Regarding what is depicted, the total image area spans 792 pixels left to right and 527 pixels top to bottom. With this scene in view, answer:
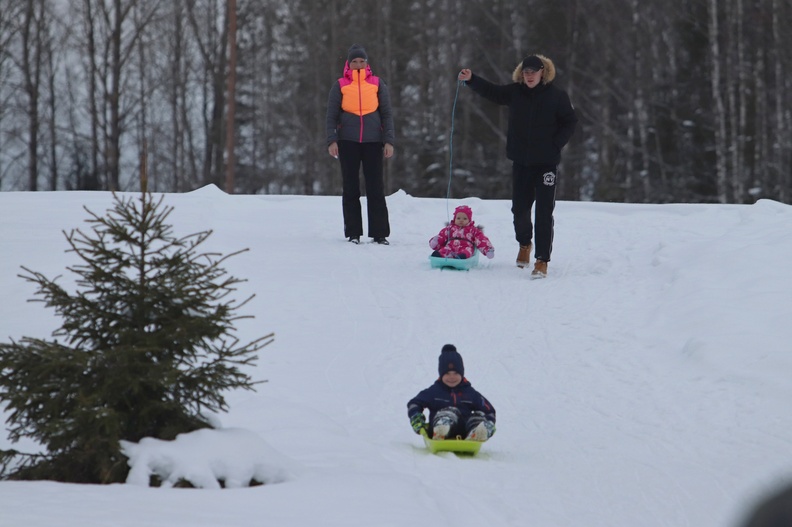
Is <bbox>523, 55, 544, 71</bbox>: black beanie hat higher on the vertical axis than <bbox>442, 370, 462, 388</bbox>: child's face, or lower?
higher

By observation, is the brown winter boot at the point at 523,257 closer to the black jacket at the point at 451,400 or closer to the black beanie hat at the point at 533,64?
the black beanie hat at the point at 533,64

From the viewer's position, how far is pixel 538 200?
10453mm

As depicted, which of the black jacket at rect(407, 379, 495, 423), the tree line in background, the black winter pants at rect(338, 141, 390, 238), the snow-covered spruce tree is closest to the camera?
the snow-covered spruce tree

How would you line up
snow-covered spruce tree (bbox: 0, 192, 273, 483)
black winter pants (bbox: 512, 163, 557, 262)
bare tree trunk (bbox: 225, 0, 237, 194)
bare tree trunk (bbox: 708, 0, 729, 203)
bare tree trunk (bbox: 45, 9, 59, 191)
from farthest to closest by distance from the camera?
1. bare tree trunk (bbox: 45, 9, 59, 191)
2. bare tree trunk (bbox: 708, 0, 729, 203)
3. bare tree trunk (bbox: 225, 0, 237, 194)
4. black winter pants (bbox: 512, 163, 557, 262)
5. snow-covered spruce tree (bbox: 0, 192, 273, 483)

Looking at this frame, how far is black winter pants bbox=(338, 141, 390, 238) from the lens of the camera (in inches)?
468

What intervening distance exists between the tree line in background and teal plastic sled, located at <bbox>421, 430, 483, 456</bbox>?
24014 mm

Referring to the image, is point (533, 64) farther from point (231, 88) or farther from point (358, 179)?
point (231, 88)

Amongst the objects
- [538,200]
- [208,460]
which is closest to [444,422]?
[208,460]

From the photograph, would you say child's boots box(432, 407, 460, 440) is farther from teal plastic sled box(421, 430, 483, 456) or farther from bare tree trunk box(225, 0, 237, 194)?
bare tree trunk box(225, 0, 237, 194)

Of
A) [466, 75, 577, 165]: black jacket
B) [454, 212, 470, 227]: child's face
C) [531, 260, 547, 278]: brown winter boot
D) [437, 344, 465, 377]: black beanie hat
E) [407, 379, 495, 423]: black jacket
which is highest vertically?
[466, 75, 577, 165]: black jacket

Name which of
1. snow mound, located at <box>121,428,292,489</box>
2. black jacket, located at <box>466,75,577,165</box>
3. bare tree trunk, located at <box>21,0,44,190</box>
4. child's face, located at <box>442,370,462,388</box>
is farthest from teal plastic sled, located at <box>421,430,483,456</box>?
bare tree trunk, located at <box>21,0,44,190</box>

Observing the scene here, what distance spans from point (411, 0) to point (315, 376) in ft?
110

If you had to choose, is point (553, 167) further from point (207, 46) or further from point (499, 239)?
point (207, 46)

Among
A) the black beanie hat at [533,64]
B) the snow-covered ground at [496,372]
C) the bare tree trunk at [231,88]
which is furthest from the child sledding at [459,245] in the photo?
the bare tree trunk at [231,88]
